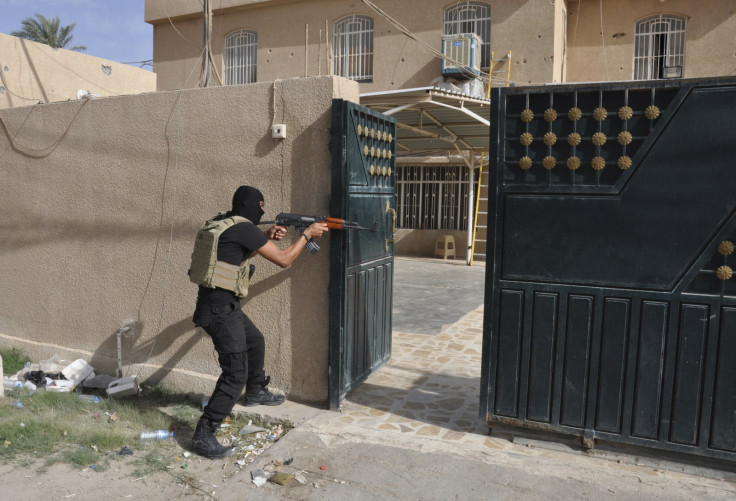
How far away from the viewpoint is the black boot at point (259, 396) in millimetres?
4633

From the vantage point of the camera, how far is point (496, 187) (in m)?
3.95

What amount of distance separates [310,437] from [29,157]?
15.0 feet

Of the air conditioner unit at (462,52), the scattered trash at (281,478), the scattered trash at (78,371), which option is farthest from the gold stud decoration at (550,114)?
the air conditioner unit at (462,52)

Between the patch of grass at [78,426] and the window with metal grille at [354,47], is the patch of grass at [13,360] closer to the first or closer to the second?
the patch of grass at [78,426]

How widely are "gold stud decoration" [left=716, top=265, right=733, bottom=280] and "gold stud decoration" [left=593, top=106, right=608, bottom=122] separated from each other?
1.15m

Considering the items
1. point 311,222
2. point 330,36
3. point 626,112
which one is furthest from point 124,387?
point 330,36

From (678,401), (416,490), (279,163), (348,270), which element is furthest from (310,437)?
(678,401)

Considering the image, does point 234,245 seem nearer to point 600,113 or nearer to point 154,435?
point 154,435

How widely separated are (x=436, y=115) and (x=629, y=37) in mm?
6112

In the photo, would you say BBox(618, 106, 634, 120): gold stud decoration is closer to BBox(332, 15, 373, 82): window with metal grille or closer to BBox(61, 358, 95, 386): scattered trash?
BBox(61, 358, 95, 386): scattered trash

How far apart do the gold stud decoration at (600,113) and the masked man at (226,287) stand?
2.14 meters

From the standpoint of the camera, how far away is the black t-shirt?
3.94m

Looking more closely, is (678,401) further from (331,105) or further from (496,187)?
(331,105)

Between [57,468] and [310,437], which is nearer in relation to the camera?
[57,468]
